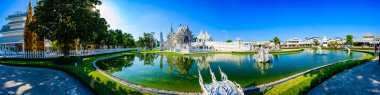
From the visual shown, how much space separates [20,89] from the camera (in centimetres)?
875

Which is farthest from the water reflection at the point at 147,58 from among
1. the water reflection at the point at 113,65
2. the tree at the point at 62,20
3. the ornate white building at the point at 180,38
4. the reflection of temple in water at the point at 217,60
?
the ornate white building at the point at 180,38

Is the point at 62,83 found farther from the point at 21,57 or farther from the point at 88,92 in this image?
the point at 21,57

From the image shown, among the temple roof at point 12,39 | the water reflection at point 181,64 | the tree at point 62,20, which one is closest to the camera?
the tree at point 62,20

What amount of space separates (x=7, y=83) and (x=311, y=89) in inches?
544

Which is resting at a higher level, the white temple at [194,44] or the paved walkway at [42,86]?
the white temple at [194,44]

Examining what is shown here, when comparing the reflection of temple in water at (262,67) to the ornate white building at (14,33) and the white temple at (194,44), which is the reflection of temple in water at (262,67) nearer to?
the white temple at (194,44)

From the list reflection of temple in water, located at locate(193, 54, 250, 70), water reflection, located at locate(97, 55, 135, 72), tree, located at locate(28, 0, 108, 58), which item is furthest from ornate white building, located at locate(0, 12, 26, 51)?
reflection of temple in water, located at locate(193, 54, 250, 70)

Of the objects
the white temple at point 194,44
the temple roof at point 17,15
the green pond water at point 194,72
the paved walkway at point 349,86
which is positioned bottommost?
the green pond water at point 194,72

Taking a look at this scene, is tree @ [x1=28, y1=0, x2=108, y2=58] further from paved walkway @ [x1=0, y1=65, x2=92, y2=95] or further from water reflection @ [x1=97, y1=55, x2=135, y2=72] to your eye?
paved walkway @ [x1=0, y1=65, x2=92, y2=95]

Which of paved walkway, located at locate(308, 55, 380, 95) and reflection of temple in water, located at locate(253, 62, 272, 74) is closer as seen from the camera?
paved walkway, located at locate(308, 55, 380, 95)

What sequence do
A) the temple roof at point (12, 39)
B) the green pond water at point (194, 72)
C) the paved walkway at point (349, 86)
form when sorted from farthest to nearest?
the temple roof at point (12, 39) → the green pond water at point (194, 72) → the paved walkway at point (349, 86)

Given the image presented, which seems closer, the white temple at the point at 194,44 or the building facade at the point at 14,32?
the building facade at the point at 14,32

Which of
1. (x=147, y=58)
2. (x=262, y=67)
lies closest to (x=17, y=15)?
(x=147, y=58)

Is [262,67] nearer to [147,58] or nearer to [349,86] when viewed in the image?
[349,86]
